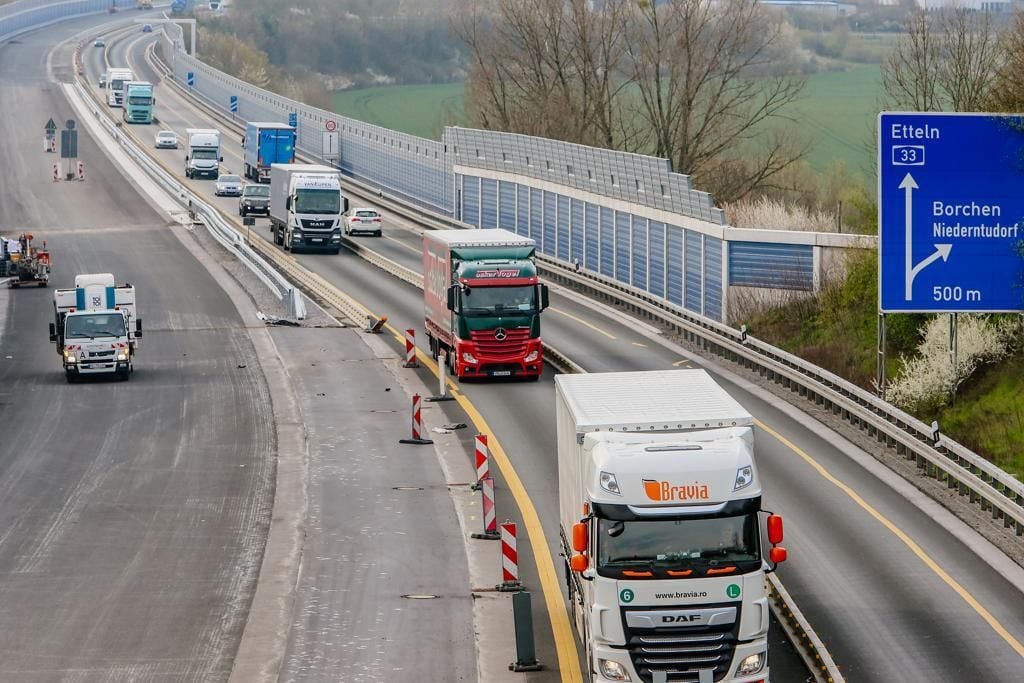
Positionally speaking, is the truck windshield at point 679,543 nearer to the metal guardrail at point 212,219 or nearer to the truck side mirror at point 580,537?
the truck side mirror at point 580,537

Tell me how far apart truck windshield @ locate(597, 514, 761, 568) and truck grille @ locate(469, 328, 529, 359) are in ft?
73.3

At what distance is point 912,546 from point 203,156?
259 feet

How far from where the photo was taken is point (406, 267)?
6394 cm

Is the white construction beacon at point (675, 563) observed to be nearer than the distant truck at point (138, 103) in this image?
Yes

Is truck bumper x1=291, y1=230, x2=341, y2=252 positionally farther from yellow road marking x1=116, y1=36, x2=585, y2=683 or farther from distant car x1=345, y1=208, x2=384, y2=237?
yellow road marking x1=116, y1=36, x2=585, y2=683

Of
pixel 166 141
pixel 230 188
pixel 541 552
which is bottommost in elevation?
pixel 541 552

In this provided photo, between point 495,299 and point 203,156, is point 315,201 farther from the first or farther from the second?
point 203,156

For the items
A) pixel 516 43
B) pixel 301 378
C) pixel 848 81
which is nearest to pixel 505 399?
pixel 301 378

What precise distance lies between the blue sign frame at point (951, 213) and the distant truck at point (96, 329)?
818 inches

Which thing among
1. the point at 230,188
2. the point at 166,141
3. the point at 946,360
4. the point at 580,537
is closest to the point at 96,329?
the point at 946,360

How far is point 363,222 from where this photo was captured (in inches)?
2899

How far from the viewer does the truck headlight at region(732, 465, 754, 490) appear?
697 inches

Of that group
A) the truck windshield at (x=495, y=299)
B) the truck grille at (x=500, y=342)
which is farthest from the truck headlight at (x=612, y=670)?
the truck grille at (x=500, y=342)

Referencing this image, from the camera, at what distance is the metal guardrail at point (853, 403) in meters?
27.5
